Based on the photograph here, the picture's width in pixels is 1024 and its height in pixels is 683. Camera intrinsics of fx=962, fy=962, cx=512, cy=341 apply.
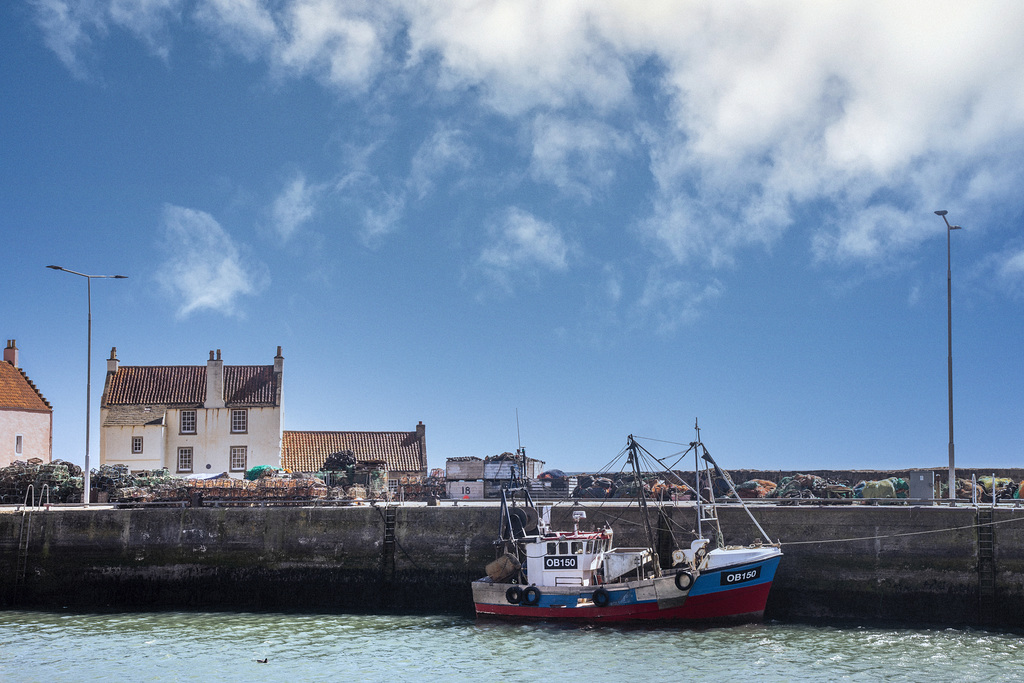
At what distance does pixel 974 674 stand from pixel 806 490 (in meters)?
16.2

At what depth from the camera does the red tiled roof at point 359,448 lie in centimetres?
5362

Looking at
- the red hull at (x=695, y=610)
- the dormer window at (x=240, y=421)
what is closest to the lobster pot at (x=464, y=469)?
the red hull at (x=695, y=610)

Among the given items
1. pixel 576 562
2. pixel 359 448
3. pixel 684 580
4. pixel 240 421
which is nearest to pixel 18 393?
pixel 240 421

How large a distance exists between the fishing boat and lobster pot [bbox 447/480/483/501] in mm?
10824

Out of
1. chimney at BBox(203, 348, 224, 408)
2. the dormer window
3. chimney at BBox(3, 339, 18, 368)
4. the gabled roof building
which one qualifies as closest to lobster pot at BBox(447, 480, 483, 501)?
the gabled roof building

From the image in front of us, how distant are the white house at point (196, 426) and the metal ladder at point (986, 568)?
36.3 m

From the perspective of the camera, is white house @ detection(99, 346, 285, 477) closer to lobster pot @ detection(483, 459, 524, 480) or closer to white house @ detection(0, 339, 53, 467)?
white house @ detection(0, 339, 53, 467)

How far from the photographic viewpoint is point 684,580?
23328 mm

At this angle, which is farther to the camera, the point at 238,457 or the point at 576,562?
the point at 238,457

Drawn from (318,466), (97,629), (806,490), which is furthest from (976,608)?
(318,466)

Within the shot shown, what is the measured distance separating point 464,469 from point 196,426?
2022cm

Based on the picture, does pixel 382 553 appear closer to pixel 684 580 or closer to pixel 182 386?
pixel 684 580

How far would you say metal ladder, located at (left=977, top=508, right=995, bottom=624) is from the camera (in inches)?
939

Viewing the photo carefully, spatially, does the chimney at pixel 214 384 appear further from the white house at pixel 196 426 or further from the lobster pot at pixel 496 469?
the lobster pot at pixel 496 469
